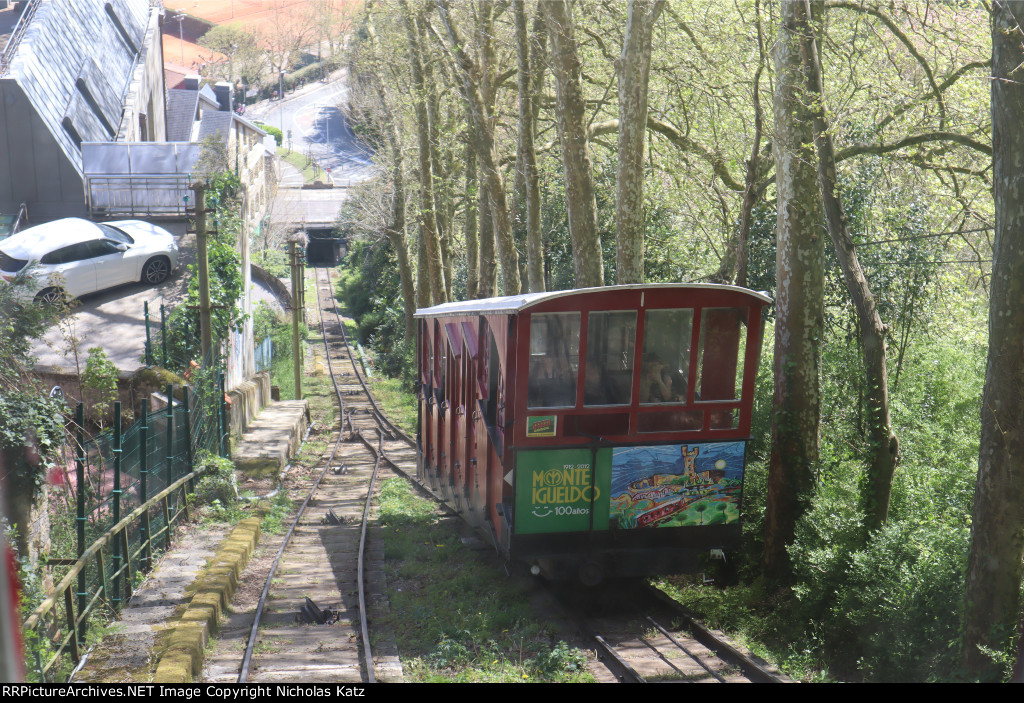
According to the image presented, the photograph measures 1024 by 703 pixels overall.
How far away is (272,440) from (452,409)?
938 centimetres

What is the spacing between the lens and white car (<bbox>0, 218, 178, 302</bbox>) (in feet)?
62.5

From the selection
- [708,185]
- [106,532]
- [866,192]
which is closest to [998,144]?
[866,192]

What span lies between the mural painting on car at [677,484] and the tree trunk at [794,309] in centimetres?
63

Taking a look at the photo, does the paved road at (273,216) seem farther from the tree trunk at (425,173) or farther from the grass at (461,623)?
the tree trunk at (425,173)

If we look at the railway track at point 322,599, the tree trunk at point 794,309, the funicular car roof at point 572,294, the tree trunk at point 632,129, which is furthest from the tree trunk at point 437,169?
the funicular car roof at point 572,294

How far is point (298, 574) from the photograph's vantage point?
10992mm

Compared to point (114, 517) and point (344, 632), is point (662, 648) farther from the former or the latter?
point (114, 517)

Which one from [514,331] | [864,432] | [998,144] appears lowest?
[864,432]

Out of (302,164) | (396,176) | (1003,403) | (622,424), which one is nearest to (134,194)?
(396,176)

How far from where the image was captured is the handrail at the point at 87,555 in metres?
5.63

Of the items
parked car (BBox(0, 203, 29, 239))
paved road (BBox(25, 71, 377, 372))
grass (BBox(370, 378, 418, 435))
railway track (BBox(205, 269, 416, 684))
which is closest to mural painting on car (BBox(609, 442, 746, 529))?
railway track (BBox(205, 269, 416, 684))
